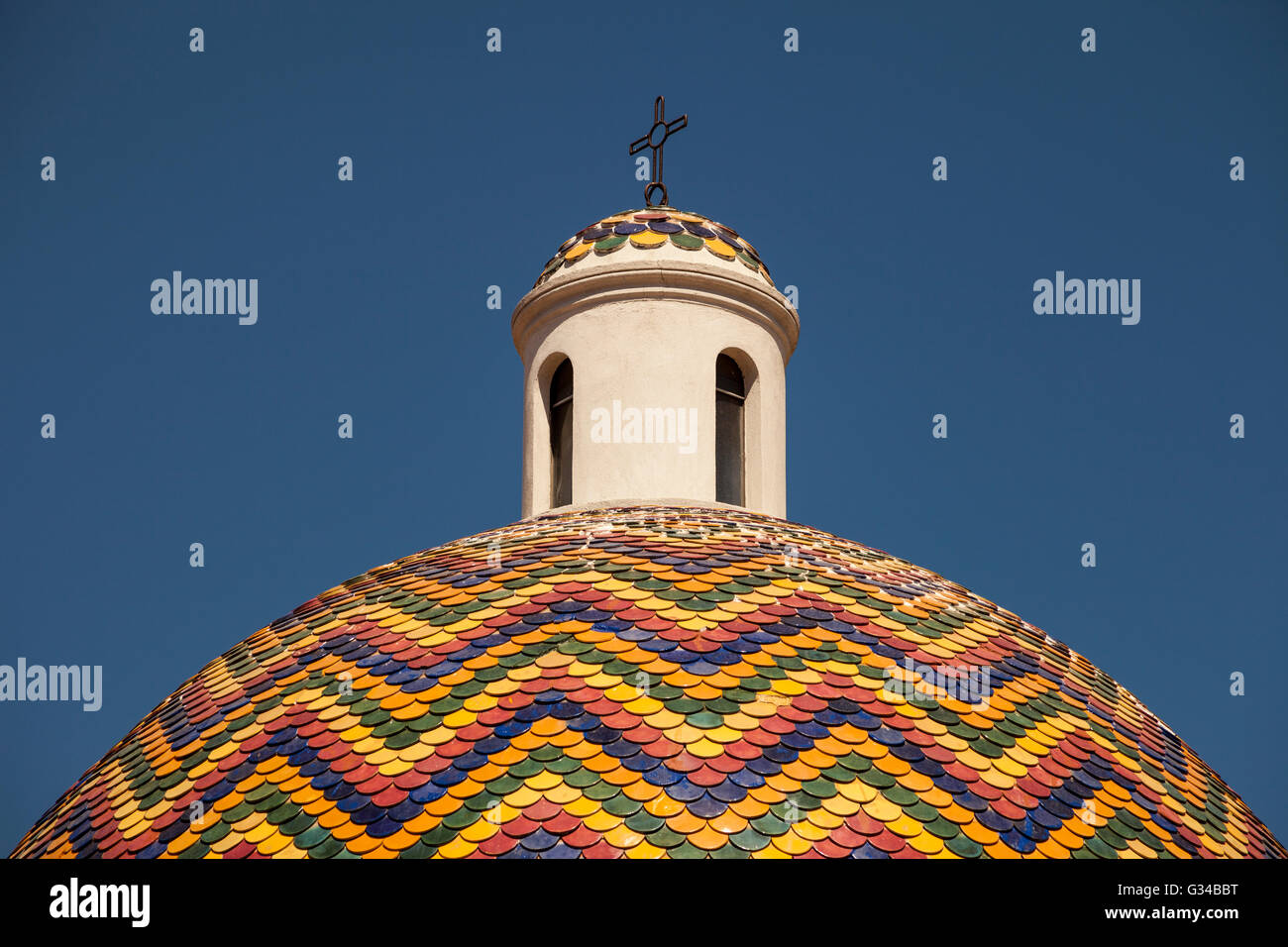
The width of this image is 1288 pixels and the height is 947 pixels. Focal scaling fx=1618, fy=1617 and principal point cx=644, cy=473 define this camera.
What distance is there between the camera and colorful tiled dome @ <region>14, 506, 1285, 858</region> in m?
7.68

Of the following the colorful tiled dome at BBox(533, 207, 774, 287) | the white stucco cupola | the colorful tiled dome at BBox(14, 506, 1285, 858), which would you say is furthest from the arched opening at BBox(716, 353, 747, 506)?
the colorful tiled dome at BBox(14, 506, 1285, 858)

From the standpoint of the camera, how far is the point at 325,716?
29.1ft

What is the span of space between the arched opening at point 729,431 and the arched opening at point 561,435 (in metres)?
1.20

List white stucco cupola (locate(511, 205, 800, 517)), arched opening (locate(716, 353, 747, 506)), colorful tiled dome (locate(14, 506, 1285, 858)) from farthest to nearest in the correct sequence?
arched opening (locate(716, 353, 747, 506))
white stucco cupola (locate(511, 205, 800, 517))
colorful tiled dome (locate(14, 506, 1285, 858))

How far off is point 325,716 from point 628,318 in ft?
16.4

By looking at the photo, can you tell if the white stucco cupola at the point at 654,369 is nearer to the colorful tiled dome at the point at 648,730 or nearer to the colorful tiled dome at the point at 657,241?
the colorful tiled dome at the point at 657,241

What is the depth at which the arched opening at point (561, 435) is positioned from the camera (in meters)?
12.9

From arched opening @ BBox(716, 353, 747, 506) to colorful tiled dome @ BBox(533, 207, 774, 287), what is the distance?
0.85m

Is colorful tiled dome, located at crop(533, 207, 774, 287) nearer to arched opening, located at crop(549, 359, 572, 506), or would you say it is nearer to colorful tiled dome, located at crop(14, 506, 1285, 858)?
arched opening, located at crop(549, 359, 572, 506)

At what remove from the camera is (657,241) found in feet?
42.7
